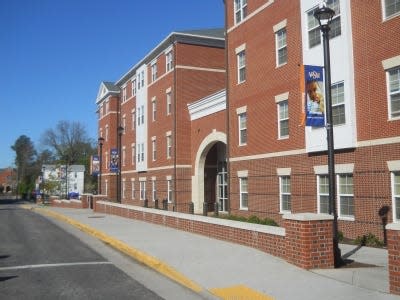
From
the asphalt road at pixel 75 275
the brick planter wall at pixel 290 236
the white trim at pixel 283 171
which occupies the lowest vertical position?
the asphalt road at pixel 75 275

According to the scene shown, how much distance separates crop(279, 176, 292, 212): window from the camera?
2042 cm

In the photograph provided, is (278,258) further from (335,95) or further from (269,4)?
(269,4)

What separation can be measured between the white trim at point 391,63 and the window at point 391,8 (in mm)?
1423

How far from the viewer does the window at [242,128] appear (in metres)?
24.3

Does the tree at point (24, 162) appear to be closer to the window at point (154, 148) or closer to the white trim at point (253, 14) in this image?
the window at point (154, 148)

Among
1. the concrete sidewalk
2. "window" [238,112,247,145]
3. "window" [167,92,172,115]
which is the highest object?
"window" [167,92,172,115]

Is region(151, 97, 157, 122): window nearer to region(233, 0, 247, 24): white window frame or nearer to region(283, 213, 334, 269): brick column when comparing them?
region(233, 0, 247, 24): white window frame

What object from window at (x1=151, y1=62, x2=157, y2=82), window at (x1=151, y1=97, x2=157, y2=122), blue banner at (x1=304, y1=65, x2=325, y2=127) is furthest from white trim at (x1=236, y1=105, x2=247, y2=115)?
window at (x1=151, y1=62, x2=157, y2=82)

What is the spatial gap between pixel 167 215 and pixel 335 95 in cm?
788

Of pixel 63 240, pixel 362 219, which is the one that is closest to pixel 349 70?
pixel 362 219

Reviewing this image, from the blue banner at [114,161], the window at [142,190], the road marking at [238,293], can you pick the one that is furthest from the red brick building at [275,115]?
the road marking at [238,293]

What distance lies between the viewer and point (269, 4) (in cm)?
2214

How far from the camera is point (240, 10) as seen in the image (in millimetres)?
24953

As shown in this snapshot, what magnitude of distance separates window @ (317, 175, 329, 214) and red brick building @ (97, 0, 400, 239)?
0.18ft
